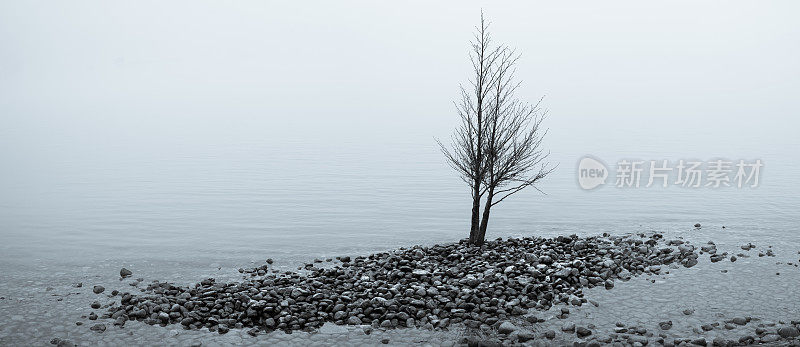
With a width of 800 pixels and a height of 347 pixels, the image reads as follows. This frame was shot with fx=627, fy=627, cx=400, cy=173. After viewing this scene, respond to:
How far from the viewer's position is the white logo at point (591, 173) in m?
58.3

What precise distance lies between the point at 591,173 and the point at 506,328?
53.7m

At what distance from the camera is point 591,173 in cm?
6750

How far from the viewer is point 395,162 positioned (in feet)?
262

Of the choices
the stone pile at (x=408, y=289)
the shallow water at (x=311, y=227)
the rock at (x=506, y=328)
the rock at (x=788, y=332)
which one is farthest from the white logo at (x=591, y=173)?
the rock at (x=506, y=328)

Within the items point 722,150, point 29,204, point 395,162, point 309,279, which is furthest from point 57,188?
point 722,150

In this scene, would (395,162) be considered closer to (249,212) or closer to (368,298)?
(249,212)

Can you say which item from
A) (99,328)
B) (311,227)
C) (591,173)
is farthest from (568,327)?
(591,173)

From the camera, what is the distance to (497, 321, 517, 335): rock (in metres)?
16.9

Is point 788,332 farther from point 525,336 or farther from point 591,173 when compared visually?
point 591,173

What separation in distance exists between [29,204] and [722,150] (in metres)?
87.7

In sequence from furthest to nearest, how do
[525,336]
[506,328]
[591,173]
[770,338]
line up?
[591,173] < [506,328] < [525,336] < [770,338]

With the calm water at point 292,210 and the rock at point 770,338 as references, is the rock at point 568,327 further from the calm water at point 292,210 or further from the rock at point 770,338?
the calm water at point 292,210

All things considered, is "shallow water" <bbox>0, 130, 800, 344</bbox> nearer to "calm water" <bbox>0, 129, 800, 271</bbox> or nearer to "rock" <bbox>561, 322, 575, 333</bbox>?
"calm water" <bbox>0, 129, 800, 271</bbox>

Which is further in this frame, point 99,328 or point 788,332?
point 99,328
